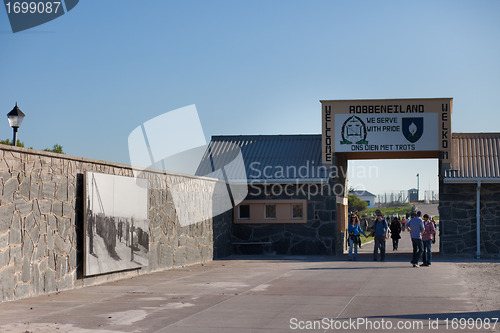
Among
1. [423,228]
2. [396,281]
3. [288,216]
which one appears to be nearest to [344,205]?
[288,216]

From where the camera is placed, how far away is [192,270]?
19750 mm

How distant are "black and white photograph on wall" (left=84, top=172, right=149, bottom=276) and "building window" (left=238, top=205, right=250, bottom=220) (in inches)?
354

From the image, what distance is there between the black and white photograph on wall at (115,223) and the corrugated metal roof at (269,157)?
9.31 meters

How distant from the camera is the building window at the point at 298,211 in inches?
1051

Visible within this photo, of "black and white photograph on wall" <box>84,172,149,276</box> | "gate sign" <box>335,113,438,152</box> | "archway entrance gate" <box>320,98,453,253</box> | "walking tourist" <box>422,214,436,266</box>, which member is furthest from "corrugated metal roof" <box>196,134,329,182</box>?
"black and white photograph on wall" <box>84,172,149,276</box>

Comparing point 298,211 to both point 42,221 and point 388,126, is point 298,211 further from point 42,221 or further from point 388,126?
point 42,221

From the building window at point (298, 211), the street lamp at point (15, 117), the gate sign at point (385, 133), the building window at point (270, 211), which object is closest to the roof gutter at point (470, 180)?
the gate sign at point (385, 133)

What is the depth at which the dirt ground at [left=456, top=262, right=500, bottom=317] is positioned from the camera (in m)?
12.1

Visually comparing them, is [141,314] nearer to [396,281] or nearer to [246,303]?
[246,303]

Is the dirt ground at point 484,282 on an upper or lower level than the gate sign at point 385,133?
lower

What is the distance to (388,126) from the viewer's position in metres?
26.3

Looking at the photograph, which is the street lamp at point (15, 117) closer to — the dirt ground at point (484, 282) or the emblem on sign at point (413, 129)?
the dirt ground at point (484, 282)

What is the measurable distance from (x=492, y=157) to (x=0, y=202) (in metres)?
18.8

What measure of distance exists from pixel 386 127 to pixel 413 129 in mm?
983
